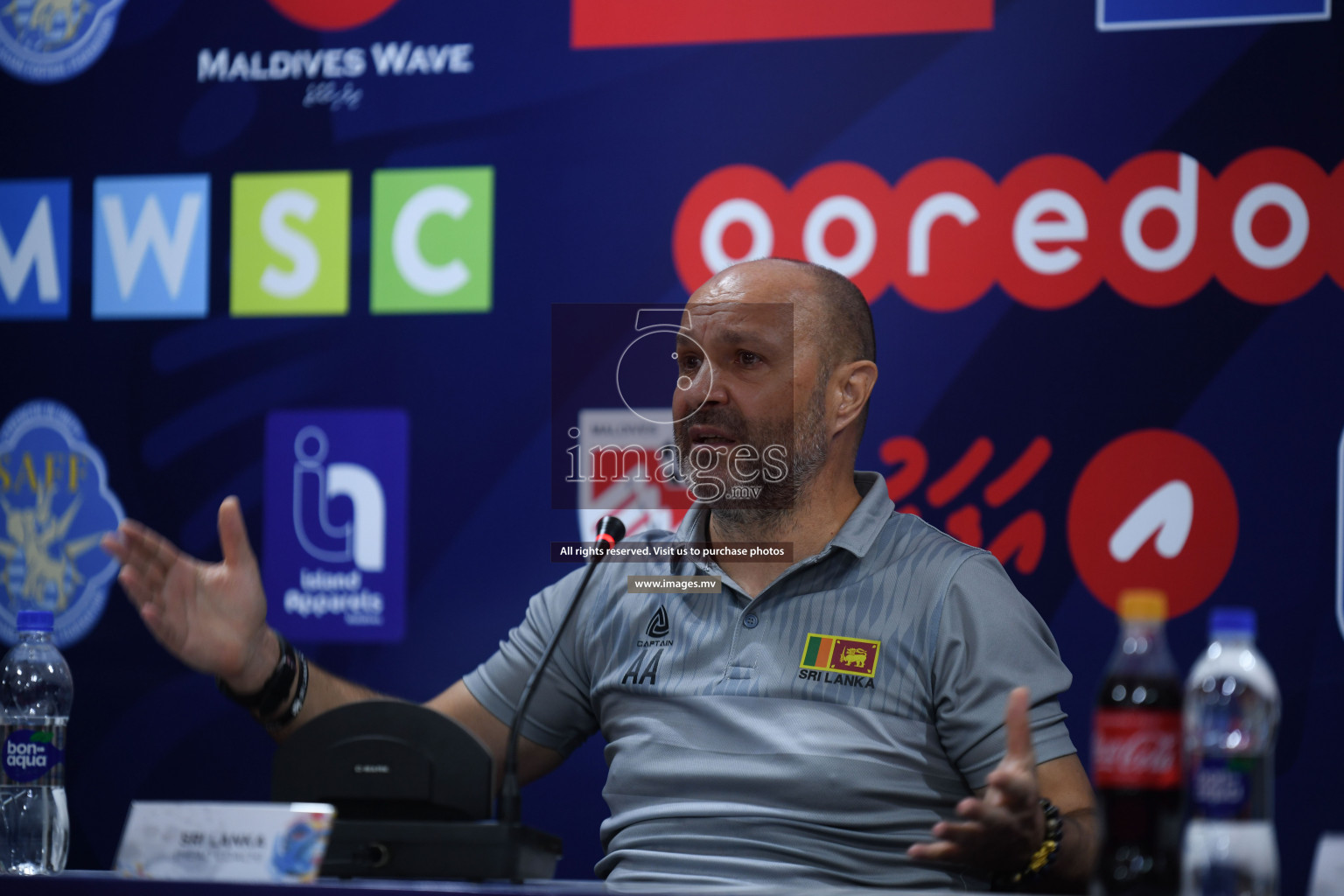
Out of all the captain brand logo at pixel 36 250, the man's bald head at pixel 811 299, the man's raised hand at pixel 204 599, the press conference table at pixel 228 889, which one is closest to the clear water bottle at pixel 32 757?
the man's raised hand at pixel 204 599

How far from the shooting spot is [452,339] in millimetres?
2434

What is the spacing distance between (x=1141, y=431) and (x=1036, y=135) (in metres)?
0.55

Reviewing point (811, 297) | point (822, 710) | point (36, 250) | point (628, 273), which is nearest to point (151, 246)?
point (36, 250)

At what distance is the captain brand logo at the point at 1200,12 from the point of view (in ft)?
7.05

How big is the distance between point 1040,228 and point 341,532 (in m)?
1.41

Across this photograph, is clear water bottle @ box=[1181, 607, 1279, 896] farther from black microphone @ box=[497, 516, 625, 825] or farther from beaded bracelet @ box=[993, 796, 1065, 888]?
black microphone @ box=[497, 516, 625, 825]

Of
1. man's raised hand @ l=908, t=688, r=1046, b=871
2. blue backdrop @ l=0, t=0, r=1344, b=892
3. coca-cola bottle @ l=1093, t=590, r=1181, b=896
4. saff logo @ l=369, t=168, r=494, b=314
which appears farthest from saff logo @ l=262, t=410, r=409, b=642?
coca-cola bottle @ l=1093, t=590, r=1181, b=896

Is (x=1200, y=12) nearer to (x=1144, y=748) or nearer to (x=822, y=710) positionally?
(x=822, y=710)

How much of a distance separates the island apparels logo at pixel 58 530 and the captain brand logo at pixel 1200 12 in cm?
210

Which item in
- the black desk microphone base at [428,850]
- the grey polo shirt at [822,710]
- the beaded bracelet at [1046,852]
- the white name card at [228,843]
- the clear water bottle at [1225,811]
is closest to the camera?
the clear water bottle at [1225,811]

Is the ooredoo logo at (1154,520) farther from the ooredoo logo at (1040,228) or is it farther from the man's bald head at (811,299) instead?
the man's bald head at (811,299)

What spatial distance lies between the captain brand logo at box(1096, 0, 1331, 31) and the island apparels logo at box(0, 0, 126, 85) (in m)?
1.97

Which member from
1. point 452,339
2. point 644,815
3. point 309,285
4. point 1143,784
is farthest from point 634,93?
point 1143,784

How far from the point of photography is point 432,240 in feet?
8.04
